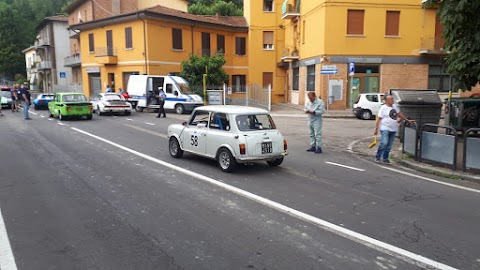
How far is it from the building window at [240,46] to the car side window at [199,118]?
31.6 m

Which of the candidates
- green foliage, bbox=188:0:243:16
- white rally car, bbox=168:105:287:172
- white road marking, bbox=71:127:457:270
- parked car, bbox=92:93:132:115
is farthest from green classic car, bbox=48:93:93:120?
green foliage, bbox=188:0:243:16

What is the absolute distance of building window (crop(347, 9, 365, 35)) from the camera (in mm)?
27672

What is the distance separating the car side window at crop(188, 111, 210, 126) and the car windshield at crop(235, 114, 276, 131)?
1.03 metres

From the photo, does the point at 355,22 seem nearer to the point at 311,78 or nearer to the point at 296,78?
the point at 311,78

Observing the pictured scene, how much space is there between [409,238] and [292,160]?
5.55 m

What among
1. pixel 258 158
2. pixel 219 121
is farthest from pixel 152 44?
pixel 258 158

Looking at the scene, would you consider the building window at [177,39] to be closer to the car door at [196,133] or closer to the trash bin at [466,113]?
the trash bin at [466,113]

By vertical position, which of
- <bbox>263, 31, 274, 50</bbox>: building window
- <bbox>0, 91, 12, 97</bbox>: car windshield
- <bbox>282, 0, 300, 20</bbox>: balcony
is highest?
<bbox>282, 0, 300, 20</bbox>: balcony

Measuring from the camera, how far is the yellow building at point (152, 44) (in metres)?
33.5

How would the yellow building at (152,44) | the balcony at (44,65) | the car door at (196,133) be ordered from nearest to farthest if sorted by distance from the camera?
the car door at (196,133) → the yellow building at (152,44) → the balcony at (44,65)

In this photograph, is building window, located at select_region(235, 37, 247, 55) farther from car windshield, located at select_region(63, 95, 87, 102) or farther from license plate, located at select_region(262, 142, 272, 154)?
license plate, located at select_region(262, 142, 272, 154)

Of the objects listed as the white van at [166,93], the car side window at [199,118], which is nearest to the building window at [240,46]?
the white van at [166,93]

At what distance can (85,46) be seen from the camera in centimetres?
4000

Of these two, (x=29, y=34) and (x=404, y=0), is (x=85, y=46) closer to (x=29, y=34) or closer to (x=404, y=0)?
(x=404, y=0)
